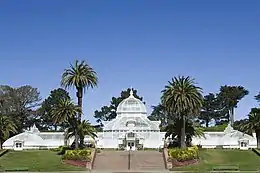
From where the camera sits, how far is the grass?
2802 inches

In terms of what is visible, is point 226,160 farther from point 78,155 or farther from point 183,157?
point 78,155

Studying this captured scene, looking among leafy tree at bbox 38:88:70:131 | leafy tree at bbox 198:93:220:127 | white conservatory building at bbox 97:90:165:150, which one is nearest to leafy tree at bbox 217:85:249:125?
leafy tree at bbox 198:93:220:127

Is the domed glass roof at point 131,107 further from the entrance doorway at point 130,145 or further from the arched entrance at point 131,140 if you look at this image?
the entrance doorway at point 130,145

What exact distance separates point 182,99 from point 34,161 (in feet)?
81.5

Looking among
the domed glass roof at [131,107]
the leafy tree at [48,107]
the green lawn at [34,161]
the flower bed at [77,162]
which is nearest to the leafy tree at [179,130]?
the flower bed at [77,162]

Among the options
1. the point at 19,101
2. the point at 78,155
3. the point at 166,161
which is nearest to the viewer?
the point at 78,155

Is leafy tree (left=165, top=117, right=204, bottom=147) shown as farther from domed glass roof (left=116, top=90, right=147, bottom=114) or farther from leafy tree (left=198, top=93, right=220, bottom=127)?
leafy tree (left=198, top=93, right=220, bottom=127)

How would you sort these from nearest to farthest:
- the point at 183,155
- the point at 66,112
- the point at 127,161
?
1. the point at 183,155
2. the point at 127,161
3. the point at 66,112

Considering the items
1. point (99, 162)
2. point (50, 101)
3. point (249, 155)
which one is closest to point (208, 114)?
point (50, 101)

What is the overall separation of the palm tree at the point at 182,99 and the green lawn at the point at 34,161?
59.6 ft

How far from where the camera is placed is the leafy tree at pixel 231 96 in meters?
159

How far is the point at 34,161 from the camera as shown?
77.3 m

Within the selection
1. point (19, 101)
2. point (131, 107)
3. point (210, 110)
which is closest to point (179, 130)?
point (131, 107)

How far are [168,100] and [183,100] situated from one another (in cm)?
267
